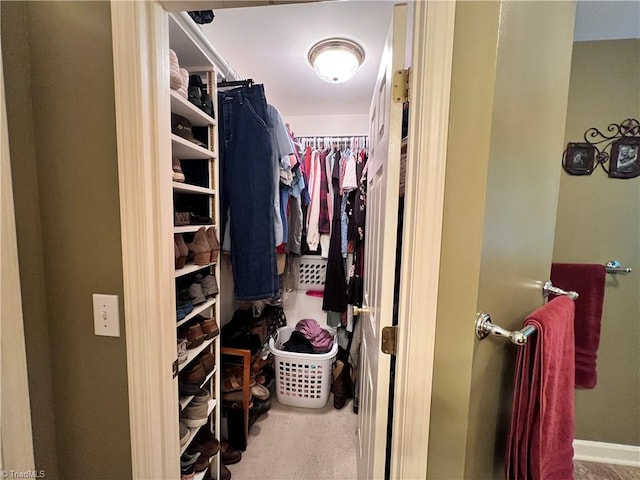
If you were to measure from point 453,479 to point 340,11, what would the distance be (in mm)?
1745

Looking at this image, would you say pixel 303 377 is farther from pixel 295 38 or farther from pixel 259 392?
pixel 295 38

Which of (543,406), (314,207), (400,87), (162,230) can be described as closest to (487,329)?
(543,406)

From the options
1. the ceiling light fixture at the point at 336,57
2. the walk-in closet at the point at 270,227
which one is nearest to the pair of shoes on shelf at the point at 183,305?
the walk-in closet at the point at 270,227

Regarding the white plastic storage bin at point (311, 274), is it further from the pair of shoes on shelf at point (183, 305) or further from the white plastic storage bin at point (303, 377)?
the pair of shoes on shelf at point (183, 305)

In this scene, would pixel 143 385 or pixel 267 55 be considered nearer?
pixel 143 385

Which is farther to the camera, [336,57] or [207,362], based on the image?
[336,57]

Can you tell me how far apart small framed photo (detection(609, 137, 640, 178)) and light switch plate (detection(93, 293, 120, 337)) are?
2228mm

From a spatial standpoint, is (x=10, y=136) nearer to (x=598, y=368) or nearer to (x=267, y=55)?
(x=267, y=55)

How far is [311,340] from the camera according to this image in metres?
1.91

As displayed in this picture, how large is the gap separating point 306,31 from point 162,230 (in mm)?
1261

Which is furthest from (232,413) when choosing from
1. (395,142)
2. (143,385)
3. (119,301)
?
(395,142)

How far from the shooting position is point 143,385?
69cm

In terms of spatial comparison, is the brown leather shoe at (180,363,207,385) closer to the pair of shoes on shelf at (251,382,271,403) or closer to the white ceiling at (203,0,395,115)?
the pair of shoes on shelf at (251,382,271,403)

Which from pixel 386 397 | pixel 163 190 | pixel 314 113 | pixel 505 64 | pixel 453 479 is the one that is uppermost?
pixel 314 113
